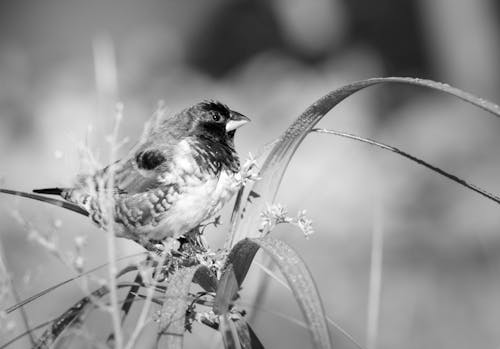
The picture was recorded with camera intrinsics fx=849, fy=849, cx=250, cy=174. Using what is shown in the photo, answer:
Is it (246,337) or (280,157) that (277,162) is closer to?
(280,157)

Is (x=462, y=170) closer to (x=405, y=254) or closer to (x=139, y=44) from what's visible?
(x=405, y=254)

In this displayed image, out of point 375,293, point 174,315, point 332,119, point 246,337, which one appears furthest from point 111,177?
point 332,119

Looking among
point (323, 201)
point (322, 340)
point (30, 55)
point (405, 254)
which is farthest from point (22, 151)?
point (322, 340)

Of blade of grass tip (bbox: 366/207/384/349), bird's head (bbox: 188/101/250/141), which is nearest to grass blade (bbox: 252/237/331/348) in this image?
blade of grass tip (bbox: 366/207/384/349)

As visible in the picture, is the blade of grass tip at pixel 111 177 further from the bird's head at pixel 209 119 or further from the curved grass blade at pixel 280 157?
the bird's head at pixel 209 119

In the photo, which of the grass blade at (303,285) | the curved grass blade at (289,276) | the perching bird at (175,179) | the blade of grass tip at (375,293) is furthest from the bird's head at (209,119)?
the grass blade at (303,285)

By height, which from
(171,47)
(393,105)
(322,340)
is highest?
(393,105)

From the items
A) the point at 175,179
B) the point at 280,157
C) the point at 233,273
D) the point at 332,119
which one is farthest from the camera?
the point at 332,119
